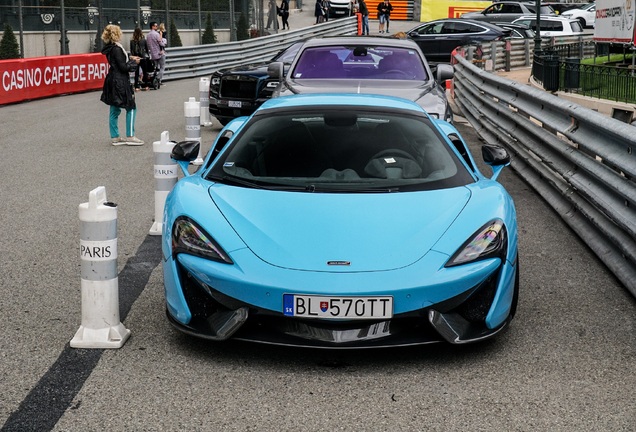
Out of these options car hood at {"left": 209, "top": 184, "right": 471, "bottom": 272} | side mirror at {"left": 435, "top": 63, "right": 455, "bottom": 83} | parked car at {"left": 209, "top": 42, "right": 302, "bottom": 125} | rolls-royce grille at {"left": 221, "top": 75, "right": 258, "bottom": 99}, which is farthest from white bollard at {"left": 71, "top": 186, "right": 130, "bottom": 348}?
rolls-royce grille at {"left": 221, "top": 75, "right": 258, "bottom": 99}

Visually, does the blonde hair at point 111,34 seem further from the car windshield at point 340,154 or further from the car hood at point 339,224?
the car hood at point 339,224

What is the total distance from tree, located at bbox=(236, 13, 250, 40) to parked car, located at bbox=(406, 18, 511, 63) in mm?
7506

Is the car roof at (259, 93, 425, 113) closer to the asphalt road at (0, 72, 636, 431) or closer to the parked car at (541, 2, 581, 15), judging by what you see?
the asphalt road at (0, 72, 636, 431)

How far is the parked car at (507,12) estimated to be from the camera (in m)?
49.0

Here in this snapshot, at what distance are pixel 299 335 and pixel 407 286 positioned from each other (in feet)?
1.90

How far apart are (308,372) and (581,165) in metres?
4.45

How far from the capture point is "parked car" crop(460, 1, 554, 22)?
4897 cm

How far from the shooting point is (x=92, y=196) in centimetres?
539

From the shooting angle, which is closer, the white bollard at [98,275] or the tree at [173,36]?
the white bollard at [98,275]

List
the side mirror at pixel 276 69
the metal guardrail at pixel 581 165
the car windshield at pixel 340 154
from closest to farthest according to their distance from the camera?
the car windshield at pixel 340 154, the metal guardrail at pixel 581 165, the side mirror at pixel 276 69

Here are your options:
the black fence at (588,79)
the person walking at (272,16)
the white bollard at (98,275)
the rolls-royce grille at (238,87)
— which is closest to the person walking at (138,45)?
the rolls-royce grille at (238,87)

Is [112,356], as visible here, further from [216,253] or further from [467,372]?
[467,372]

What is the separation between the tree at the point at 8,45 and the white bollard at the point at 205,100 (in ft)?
21.7

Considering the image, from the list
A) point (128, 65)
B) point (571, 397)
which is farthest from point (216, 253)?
point (128, 65)
